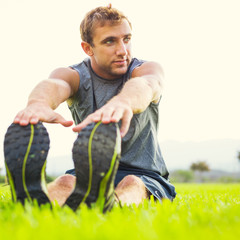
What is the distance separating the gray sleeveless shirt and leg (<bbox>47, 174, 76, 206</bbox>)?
0.67 metres

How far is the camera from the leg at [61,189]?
7.97 ft

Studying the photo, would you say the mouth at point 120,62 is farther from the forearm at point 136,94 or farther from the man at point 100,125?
the forearm at point 136,94

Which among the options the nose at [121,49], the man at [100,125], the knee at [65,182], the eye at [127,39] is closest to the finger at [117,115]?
the man at [100,125]

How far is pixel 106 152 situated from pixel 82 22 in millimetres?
2146

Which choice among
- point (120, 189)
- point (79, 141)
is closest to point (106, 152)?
point (79, 141)

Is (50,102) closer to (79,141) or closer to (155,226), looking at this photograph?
(79,141)

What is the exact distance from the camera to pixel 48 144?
196 cm

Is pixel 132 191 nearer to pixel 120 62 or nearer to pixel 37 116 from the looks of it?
pixel 37 116

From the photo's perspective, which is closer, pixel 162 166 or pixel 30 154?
pixel 30 154

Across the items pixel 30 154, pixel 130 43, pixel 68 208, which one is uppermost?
pixel 130 43

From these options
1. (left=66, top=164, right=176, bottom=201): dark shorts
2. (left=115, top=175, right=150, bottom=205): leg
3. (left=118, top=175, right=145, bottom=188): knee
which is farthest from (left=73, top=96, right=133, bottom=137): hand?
(left=66, top=164, right=176, bottom=201): dark shorts

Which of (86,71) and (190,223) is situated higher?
(86,71)

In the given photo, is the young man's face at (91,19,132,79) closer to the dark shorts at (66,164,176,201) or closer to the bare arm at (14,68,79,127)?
the bare arm at (14,68,79,127)

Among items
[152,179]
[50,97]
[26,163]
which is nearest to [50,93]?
[50,97]
